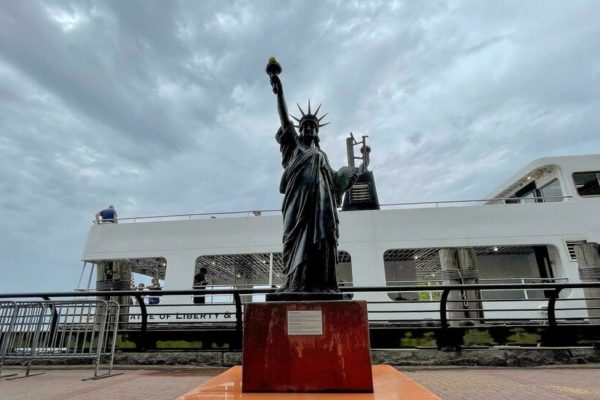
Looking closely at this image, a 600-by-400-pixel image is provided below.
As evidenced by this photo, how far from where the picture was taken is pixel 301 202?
3.14 m

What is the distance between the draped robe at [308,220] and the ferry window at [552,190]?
10.7 metres

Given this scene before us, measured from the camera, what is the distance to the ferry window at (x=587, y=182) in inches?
419

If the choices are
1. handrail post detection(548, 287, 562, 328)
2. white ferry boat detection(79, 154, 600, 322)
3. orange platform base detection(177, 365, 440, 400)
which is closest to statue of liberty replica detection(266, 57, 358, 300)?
orange platform base detection(177, 365, 440, 400)

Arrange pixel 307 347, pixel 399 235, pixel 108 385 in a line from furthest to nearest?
pixel 399 235 < pixel 108 385 < pixel 307 347

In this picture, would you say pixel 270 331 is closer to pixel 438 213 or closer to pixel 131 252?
pixel 438 213

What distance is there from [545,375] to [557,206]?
736 cm

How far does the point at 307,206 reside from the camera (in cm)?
311

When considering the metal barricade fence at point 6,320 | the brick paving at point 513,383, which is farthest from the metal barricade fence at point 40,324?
the brick paving at point 513,383

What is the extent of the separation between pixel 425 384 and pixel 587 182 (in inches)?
422

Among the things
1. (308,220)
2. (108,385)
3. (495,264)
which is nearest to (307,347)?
(308,220)

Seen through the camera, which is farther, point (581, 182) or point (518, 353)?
point (581, 182)

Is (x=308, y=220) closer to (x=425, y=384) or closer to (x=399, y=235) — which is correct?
(x=425, y=384)

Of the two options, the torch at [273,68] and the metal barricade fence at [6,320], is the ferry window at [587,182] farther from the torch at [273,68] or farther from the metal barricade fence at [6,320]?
the metal barricade fence at [6,320]

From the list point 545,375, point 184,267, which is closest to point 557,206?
point 545,375
